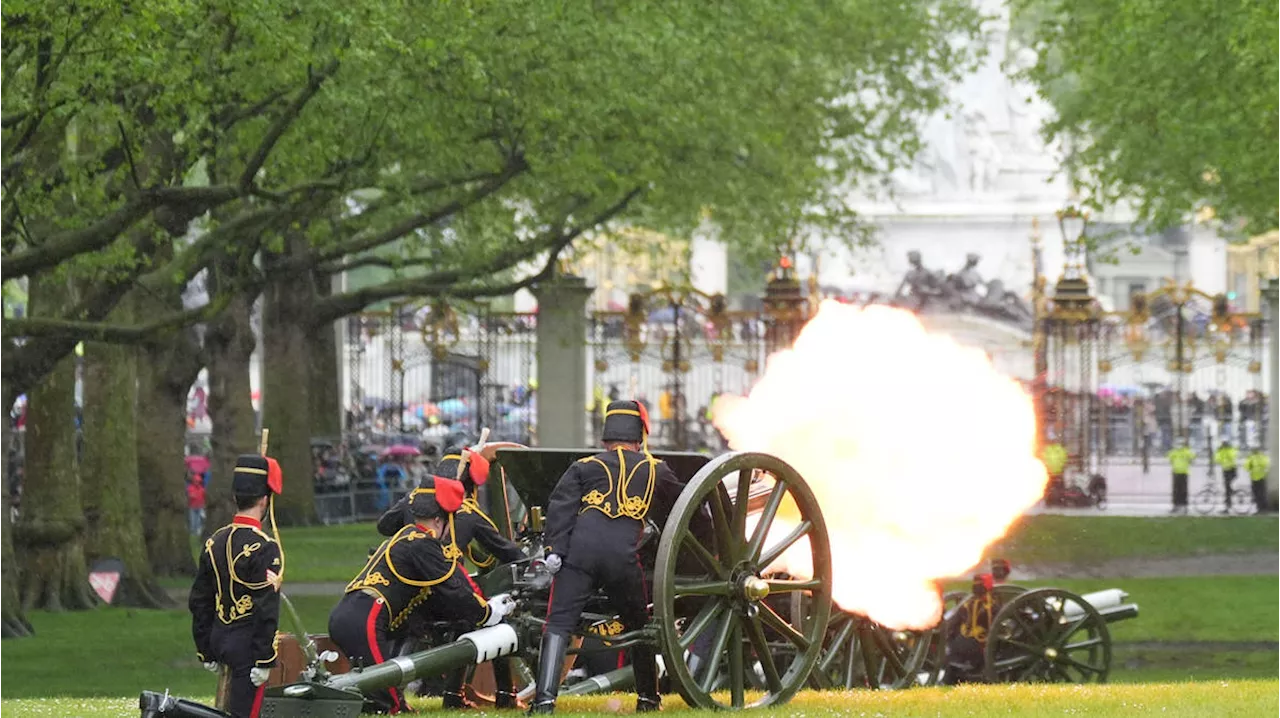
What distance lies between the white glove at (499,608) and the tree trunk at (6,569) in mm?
11173

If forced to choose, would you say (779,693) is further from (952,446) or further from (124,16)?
(124,16)

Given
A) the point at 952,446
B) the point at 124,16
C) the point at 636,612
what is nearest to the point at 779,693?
the point at 636,612

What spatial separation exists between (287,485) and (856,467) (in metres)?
21.5

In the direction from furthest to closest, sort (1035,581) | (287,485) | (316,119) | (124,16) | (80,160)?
(287,485) → (1035,581) → (316,119) → (80,160) → (124,16)

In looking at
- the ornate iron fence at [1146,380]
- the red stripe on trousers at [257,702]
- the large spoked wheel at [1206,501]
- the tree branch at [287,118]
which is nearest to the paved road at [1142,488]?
the large spoked wheel at [1206,501]

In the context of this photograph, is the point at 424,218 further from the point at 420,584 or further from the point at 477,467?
the point at 420,584

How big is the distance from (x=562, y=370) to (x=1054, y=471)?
835cm

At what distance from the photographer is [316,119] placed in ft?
79.5

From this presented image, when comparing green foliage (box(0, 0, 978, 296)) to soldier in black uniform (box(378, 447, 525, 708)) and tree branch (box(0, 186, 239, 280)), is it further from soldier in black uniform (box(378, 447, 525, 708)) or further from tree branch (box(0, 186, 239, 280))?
soldier in black uniform (box(378, 447, 525, 708))

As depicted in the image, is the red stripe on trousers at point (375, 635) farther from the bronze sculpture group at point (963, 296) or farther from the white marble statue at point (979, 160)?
the white marble statue at point (979, 160)

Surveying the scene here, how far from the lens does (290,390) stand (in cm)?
3578

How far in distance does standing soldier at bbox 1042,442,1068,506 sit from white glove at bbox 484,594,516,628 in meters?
25.8

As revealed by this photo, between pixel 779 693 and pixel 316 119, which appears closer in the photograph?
pixel 779 693

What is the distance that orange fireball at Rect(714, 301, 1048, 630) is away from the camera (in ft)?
50.5
